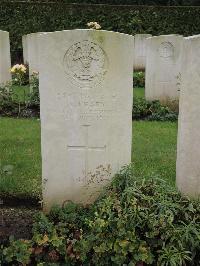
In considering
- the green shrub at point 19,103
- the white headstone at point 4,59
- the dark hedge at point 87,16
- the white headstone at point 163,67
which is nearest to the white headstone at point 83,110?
the green shrub at point 19,103

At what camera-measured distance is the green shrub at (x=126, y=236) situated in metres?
3.54

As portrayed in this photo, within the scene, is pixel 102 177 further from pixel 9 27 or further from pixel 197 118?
pixel 9 27

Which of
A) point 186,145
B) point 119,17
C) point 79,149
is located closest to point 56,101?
point 79,149

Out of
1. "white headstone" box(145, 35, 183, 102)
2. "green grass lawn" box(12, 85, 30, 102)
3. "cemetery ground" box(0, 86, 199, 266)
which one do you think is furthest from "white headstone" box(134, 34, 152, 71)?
"cemetery ground" box(0, 86, 199, 266)

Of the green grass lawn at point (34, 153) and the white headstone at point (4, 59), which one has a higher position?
the white headstone at point (4, 59)

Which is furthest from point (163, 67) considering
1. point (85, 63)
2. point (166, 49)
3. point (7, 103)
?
point (85, 63)

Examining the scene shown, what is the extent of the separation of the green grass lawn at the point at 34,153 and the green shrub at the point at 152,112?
0.36 meters

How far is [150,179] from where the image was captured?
4129 millimetres

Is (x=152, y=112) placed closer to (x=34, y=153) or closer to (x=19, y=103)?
(x=19, y=103)

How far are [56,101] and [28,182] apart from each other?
1.37 meters

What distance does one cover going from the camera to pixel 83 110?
13.8ft

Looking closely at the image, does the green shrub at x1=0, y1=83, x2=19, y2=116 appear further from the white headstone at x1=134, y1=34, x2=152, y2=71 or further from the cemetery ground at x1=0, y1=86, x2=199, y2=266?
the white headstone at x1=134, y1=34, x2=152, y2=71

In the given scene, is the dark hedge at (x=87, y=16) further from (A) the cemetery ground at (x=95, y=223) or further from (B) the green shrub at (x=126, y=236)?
(B) the green shrub at (x=126, y=236)

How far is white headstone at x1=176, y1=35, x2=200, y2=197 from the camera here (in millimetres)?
3895
